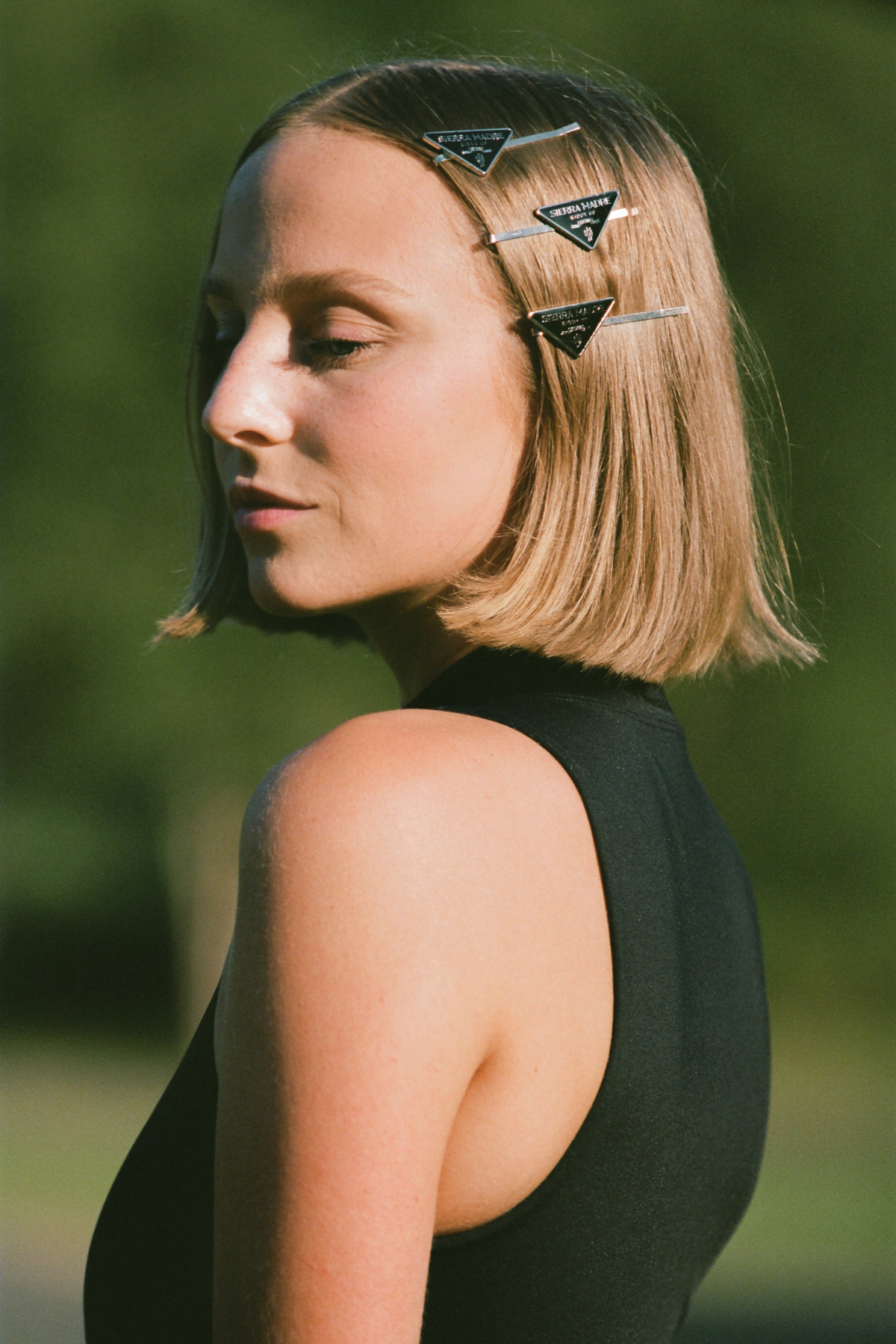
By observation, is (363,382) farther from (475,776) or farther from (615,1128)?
(615,1128)

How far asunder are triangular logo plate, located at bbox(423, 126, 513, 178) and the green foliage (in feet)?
28.0

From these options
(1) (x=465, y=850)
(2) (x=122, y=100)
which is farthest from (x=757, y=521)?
(2) (x=122, y=100)

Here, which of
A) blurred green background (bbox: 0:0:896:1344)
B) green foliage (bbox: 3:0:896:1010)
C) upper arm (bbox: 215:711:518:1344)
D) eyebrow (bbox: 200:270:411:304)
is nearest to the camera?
upper arm (bbox: 215:711:518:1344)

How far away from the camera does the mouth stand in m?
1.46

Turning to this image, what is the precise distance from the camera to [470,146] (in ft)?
4.77

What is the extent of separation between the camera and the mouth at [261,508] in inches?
57.5

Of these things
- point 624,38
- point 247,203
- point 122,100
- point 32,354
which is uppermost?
point 624,38

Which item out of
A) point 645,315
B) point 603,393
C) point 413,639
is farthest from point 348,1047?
point 645,315

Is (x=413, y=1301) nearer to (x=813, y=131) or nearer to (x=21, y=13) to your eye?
(x=813, y=131)

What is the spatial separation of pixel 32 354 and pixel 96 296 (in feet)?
2.25

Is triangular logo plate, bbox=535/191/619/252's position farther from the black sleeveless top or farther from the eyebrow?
the black sleeveless top

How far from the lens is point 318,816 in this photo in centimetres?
103

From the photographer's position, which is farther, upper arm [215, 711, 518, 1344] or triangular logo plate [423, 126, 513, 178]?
triangular logo plate [423, 126, 513, 178]

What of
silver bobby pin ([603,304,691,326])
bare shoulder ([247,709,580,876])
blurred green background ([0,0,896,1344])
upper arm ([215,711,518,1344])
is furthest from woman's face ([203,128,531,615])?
blurred green background ([0,0,896,1344])
